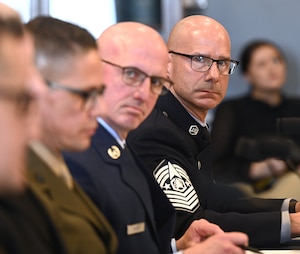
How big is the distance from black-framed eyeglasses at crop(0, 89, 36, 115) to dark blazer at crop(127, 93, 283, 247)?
0.79 metres

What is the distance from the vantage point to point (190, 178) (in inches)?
76.0

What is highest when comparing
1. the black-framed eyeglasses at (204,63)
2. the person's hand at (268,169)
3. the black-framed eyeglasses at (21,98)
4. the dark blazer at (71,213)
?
the black-framed eyeglasses at (21,98)

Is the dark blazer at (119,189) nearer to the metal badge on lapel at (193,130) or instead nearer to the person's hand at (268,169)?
A: the metal badge on lapel at (193,130)

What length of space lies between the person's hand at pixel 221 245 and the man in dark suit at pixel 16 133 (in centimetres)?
48

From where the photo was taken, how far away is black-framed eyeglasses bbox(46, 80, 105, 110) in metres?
1.20

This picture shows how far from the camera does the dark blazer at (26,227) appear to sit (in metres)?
0.97

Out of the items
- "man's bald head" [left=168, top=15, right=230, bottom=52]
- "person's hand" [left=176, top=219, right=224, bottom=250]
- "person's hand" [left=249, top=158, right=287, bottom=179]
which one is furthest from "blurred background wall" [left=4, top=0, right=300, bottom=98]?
"person's hand" [left=176, top=219, right=224, bottom=250]

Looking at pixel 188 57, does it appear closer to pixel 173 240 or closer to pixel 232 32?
pixel 173 240

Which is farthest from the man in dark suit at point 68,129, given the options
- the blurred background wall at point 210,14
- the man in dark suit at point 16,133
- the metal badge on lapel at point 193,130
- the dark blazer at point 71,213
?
the blurred background wall at point 210,14

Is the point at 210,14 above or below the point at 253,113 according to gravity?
above

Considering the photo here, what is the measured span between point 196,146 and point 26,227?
1109mm

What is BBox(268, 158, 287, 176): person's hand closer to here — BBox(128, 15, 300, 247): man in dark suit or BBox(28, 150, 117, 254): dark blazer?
BBox(128, 15, 300, 247): man in dark suit

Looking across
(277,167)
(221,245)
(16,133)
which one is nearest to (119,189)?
(221,245)

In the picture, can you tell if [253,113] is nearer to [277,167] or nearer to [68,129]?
[277,167]
